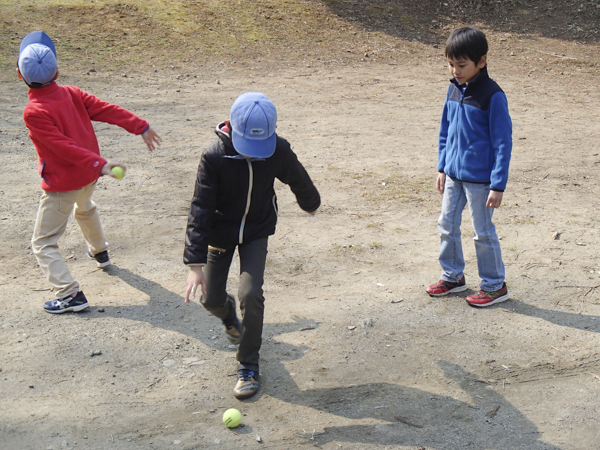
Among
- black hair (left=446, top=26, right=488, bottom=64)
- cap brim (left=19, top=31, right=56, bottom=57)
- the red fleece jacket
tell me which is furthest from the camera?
cap brim (left=19, top=31, right=56, bottom=57)

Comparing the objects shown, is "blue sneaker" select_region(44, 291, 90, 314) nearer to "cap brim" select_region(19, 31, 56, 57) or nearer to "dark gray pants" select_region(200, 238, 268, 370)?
"dark gray pants" select_region(200, 238, 268, 370)

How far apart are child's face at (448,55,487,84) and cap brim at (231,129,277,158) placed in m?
1.59

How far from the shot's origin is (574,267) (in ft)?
17.2

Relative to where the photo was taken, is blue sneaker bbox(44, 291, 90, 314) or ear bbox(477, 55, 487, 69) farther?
blue sneaker bbox(44, 291, 90, 314)

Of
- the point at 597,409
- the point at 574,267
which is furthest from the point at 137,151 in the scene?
the point at 597,409

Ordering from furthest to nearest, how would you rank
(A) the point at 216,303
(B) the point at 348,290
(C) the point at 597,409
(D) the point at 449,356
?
1. (B) the point at 348,290
2. (D) the point at 449,356
3. (A) the point at 216,303
4. (C) the point at 597,409

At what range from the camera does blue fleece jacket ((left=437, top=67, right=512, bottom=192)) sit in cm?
418

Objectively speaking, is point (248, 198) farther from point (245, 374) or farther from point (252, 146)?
point (245, 374)

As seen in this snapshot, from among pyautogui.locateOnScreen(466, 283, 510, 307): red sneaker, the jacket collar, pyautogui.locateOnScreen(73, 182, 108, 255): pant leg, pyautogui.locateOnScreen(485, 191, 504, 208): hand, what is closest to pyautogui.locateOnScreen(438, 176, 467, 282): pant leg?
pyautogui.locateOnScreen(466, 283, 510, 307): red sneaker

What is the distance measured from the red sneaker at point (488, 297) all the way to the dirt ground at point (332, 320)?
0.34 feet

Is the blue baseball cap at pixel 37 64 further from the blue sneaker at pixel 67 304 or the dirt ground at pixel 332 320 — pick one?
the dirt ground at pixel 332 320

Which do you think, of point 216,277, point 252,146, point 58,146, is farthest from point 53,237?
point 252,146

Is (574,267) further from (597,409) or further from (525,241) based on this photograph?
(597,409)

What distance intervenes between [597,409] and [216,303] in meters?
2.39
